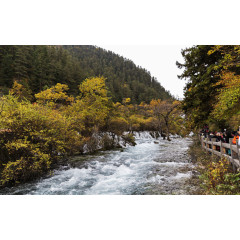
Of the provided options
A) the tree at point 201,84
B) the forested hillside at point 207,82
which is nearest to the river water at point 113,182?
the forested hillside at point 207,82

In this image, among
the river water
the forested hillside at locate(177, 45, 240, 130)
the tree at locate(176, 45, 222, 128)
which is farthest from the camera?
the tree at locate(176, 45, 222, 128)

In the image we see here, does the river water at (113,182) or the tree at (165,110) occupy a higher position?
the tree at (165,110)

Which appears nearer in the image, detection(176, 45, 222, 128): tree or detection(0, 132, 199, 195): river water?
detection(0, 132, 199, 195): river water

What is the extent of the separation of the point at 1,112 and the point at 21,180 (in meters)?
2.82

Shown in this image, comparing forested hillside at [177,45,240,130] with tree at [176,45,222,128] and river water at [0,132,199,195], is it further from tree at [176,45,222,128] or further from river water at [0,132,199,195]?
river water at [0,132,199,195]

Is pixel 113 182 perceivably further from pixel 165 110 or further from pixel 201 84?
pixel 165 110

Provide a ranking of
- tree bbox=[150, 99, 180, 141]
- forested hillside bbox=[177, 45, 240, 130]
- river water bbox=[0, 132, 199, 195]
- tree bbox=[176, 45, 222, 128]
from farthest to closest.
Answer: tree bbox=[150, 99, 180, 141], tree bbox=[176, 45, 222, 128], forested hillside bbox=[177, 45, 240, 130], river water bbox=[0, 132, 199, 195]

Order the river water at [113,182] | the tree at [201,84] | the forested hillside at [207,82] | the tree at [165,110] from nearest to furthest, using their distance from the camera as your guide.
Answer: the river water at [113,182] → the forested hillside at [207,82] → the tree at [201,84] → the tree at [165,110]

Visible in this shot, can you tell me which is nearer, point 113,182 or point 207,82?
point 113,182

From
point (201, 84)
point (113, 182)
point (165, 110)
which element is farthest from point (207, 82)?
point (165, 110)

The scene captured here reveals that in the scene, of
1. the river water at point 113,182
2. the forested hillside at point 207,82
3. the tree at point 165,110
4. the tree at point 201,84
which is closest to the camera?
the river water at point 113,182

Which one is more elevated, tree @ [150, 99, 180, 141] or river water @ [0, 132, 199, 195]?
tree @ [150, 99, 180, 141]

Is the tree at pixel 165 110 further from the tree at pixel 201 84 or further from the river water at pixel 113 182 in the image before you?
the river water at pixel 113 182

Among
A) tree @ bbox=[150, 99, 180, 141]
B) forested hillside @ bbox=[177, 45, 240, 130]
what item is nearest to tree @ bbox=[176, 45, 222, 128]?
forested hillside @ bbox=[177, 45, 240, 130]
